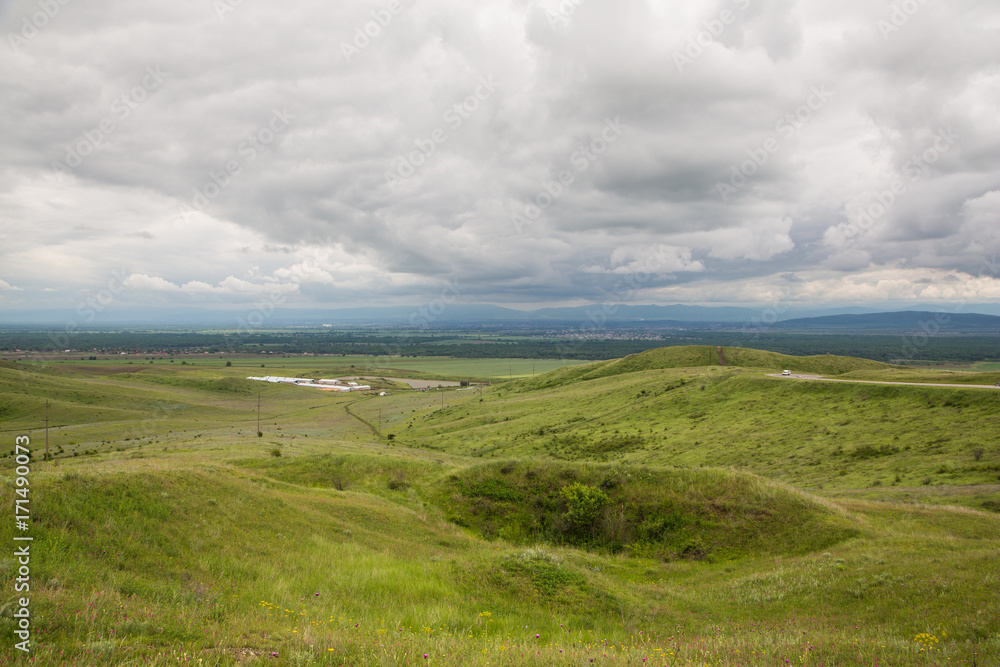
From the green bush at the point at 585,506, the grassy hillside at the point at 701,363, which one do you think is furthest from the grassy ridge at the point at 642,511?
the grassy hillside at the point at 701,363

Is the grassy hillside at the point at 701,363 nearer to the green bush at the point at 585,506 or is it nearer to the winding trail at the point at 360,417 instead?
the winding trail at the point at 360,417

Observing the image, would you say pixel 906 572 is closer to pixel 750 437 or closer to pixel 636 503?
pixel 636 503

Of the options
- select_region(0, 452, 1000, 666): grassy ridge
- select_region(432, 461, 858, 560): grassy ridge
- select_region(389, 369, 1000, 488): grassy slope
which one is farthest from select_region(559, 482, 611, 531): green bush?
select_region(389, 369, 1000, 488): grassy slope

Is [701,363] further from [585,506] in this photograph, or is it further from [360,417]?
[585,506]

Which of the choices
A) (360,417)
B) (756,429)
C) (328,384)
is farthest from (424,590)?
(328,384)

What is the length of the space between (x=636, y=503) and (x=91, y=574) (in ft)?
75.1

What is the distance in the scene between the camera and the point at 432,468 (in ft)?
115

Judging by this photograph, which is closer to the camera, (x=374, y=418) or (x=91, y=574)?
(x=91, y=574)

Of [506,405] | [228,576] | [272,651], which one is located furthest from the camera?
[506,405]

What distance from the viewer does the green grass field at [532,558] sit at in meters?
8.66

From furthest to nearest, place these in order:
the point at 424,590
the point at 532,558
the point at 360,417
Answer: the point at 360,417 → the point at 532,558 → the point at 424,590

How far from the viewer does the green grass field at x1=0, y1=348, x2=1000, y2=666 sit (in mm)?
8658

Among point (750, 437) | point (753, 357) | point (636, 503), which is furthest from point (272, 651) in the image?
point (753, 357)

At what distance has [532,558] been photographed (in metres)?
16.9
